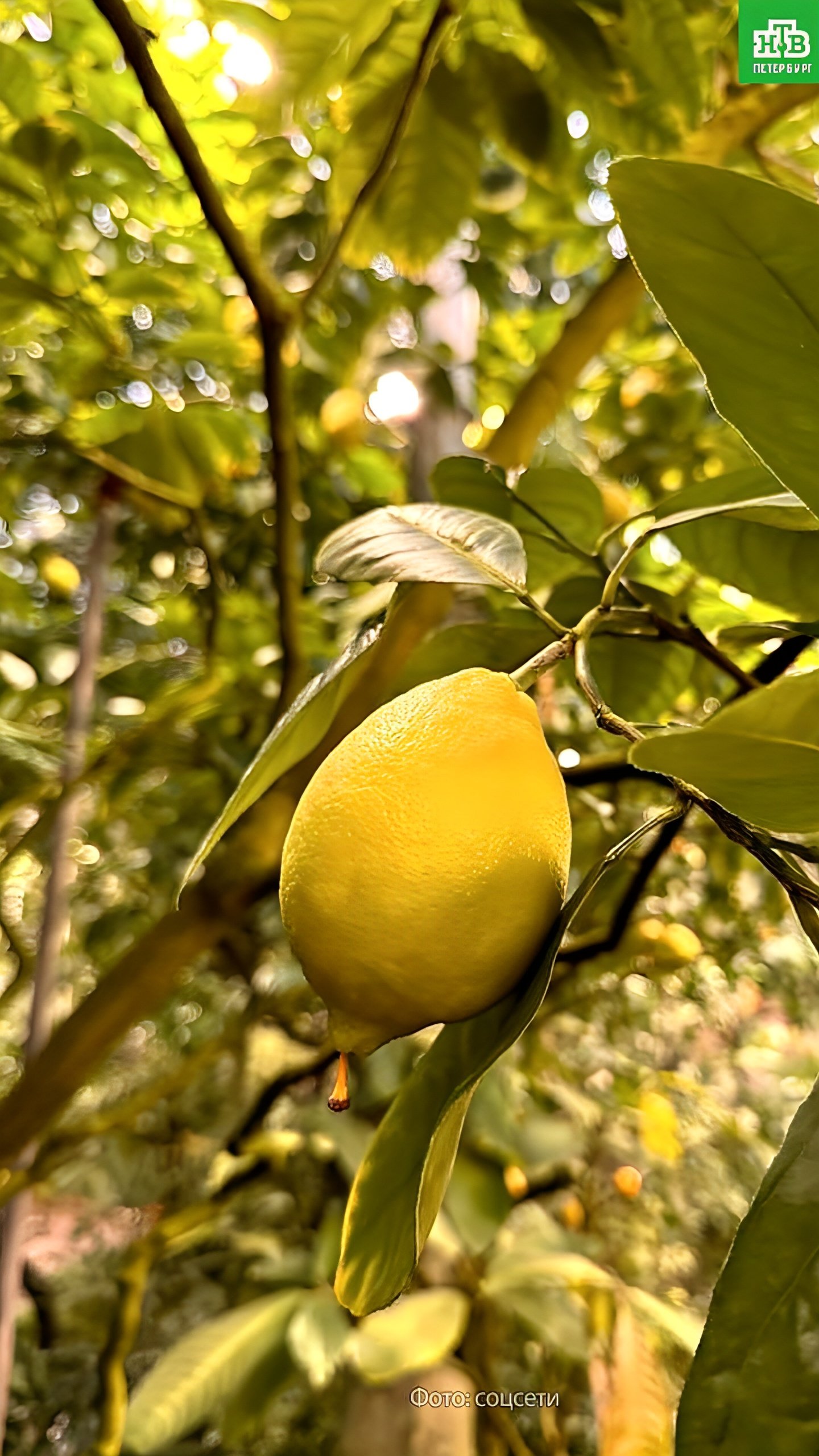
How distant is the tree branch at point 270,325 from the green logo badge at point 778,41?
0.90ft

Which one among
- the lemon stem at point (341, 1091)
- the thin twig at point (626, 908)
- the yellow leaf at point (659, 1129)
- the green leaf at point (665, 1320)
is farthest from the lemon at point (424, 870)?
the yellow leaf at point (659, 1129)

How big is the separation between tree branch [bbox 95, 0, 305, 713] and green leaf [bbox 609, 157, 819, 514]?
261mm

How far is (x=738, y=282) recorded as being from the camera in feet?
0.79

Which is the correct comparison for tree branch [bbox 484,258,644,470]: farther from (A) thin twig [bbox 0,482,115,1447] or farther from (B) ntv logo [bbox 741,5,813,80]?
(A) thin twig [bbox 0,482,115,1447]

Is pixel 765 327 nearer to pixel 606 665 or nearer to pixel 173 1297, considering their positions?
pixel 606 665

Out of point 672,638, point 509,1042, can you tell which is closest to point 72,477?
point 672,638

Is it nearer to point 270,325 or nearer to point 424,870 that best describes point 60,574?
point 270,325

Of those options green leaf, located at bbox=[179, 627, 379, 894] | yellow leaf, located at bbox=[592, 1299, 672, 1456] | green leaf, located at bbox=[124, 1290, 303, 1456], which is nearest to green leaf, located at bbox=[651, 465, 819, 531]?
green leaf, located at bbox=[179, 627, 379, 894]

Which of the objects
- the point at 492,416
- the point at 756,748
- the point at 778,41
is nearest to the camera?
the point at 756,748

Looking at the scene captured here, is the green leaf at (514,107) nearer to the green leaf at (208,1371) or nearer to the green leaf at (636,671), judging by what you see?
the green leaf at (636,671)

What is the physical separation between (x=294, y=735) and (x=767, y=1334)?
0.20 meters

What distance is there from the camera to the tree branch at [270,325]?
0.40m

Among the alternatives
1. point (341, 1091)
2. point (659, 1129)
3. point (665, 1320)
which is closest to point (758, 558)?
point (341, 1091)

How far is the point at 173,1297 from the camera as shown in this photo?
3.72 feet
